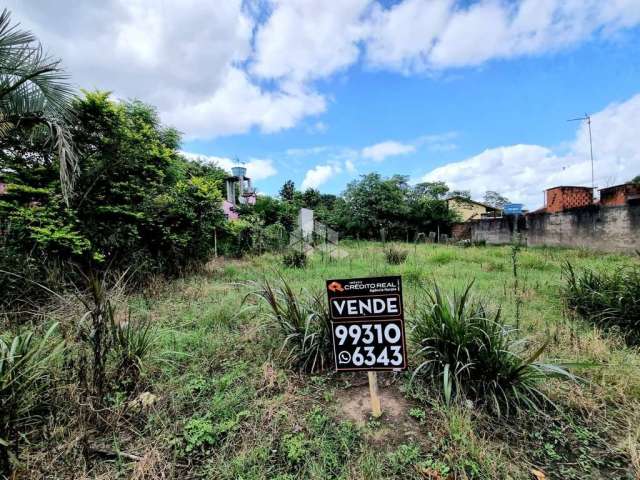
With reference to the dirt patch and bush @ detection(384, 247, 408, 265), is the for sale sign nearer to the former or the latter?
the dirt patch

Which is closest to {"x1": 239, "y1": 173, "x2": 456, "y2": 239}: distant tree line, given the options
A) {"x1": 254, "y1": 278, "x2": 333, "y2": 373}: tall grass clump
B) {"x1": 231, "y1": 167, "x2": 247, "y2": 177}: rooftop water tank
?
{"x1": 231, "y1": 167, "x2": 247, "y2": 177}: rooftop water tank

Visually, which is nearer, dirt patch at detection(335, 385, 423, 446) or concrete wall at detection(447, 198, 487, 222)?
dirt patch at detection(335, 385, 423, 446)

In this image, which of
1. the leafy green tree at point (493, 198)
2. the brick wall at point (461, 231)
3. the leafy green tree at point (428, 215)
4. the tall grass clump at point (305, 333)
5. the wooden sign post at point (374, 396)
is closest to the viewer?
the wooden sign post at point (374, 396)

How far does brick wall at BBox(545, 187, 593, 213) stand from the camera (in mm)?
9445

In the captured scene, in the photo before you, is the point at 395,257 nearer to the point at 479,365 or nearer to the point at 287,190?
the point at 479,365

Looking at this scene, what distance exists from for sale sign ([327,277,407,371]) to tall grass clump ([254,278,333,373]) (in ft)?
1.47

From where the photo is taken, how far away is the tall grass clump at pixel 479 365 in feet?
5.95

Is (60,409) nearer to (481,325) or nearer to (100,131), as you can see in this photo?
(481,325)

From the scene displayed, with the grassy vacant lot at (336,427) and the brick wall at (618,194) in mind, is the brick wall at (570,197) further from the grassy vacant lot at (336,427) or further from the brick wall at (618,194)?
the grassy vacant lot at (336,427)

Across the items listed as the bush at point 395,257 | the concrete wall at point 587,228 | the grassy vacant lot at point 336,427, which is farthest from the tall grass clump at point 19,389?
the concrete wall at point 587,228

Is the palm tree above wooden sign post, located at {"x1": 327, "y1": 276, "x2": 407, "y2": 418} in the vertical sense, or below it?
above

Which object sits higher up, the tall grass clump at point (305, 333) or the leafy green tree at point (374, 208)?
the leafy green tree at point (374, 208)

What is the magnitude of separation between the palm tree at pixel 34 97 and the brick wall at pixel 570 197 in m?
12.4

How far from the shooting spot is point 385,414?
183 cm
